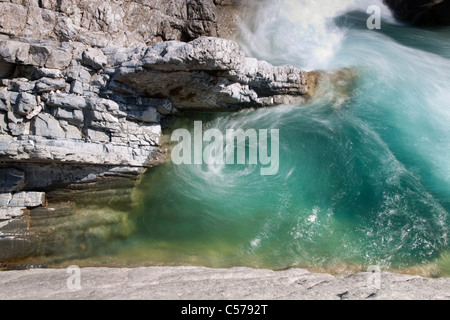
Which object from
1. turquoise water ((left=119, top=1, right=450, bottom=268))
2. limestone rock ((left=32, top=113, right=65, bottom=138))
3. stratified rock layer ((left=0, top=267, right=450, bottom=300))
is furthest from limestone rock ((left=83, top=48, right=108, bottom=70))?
stratified rock layer ((left=0, top=267, right=450, bottom=300))

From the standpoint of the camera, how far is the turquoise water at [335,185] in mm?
6352

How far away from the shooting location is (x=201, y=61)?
602cm

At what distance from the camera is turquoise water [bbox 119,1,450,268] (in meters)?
6.35

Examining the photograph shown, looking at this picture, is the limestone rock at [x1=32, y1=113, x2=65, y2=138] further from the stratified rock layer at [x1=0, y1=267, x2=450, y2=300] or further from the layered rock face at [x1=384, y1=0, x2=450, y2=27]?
the layered rock face at [x1=384, y1=0, x2=450, y2=27]

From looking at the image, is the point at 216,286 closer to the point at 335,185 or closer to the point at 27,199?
the point at 335,185

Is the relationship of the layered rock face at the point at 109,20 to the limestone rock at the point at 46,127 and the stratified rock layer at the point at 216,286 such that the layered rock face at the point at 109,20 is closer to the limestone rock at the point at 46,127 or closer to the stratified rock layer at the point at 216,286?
the limestone rock at the point at 46,127

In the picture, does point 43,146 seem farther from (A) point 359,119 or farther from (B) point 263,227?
(A) point 359,119

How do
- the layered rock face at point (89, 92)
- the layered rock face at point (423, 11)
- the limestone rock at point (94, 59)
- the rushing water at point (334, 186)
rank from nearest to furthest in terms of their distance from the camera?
the layered rock face at point (89, 92)
the rushing water at point (334, 186)
the limestone rock at point (94, 59)
the layered rock face at point (423, 11)

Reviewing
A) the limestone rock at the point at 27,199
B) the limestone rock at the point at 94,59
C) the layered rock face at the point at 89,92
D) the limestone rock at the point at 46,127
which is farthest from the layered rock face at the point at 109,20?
the limestone rock at the point at 27,199

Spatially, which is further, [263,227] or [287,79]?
[287,79]

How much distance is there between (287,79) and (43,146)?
5.60 m

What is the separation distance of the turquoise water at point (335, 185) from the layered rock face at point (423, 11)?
7.79 feet

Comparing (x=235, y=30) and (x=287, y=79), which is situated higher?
(x=235, y=30)
